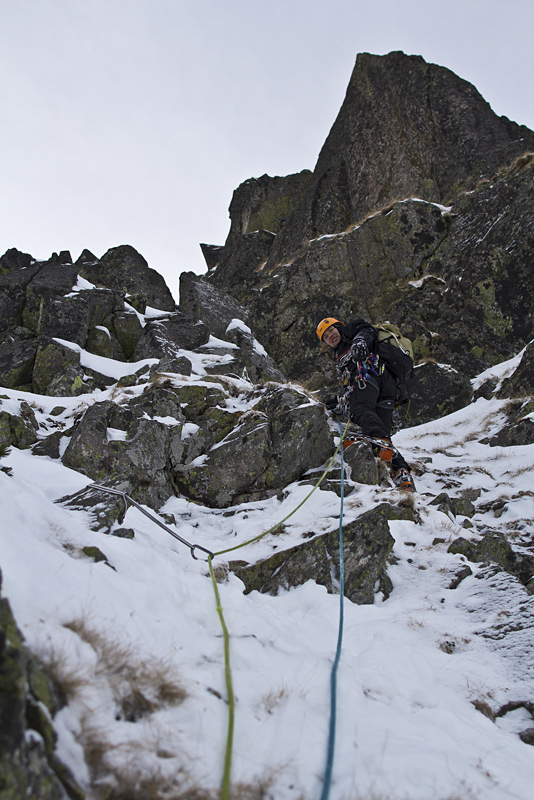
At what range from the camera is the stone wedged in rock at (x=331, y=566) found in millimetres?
4844

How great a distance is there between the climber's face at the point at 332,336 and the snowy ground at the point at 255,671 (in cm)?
438

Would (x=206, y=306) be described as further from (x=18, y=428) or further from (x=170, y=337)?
(x=18, y=428)

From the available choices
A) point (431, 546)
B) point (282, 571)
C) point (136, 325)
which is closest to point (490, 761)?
point (282, 571)

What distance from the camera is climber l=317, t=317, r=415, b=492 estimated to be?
710 cm

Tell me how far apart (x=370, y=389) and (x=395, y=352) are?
753 millimetres

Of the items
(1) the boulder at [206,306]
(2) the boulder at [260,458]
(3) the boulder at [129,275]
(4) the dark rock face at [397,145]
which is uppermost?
(4) the dark rock face at [397,145]

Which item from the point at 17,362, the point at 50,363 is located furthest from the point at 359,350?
the point at 17,362

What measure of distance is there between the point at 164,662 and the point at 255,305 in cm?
1867

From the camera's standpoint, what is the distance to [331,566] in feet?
16.2

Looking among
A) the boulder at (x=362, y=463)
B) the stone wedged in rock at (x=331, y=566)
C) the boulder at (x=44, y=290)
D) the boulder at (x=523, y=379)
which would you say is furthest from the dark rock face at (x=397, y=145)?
the stone wedged in rock at (x=331, y=566)

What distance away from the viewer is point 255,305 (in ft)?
65.7

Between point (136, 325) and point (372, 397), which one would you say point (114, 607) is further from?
point (136, 325)

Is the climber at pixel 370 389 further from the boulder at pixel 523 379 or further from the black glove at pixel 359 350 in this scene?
the boulder at pixel 523 379

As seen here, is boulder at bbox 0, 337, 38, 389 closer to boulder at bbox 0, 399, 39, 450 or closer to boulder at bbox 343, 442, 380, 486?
boulder at bbox 0, 399, 39, 450
